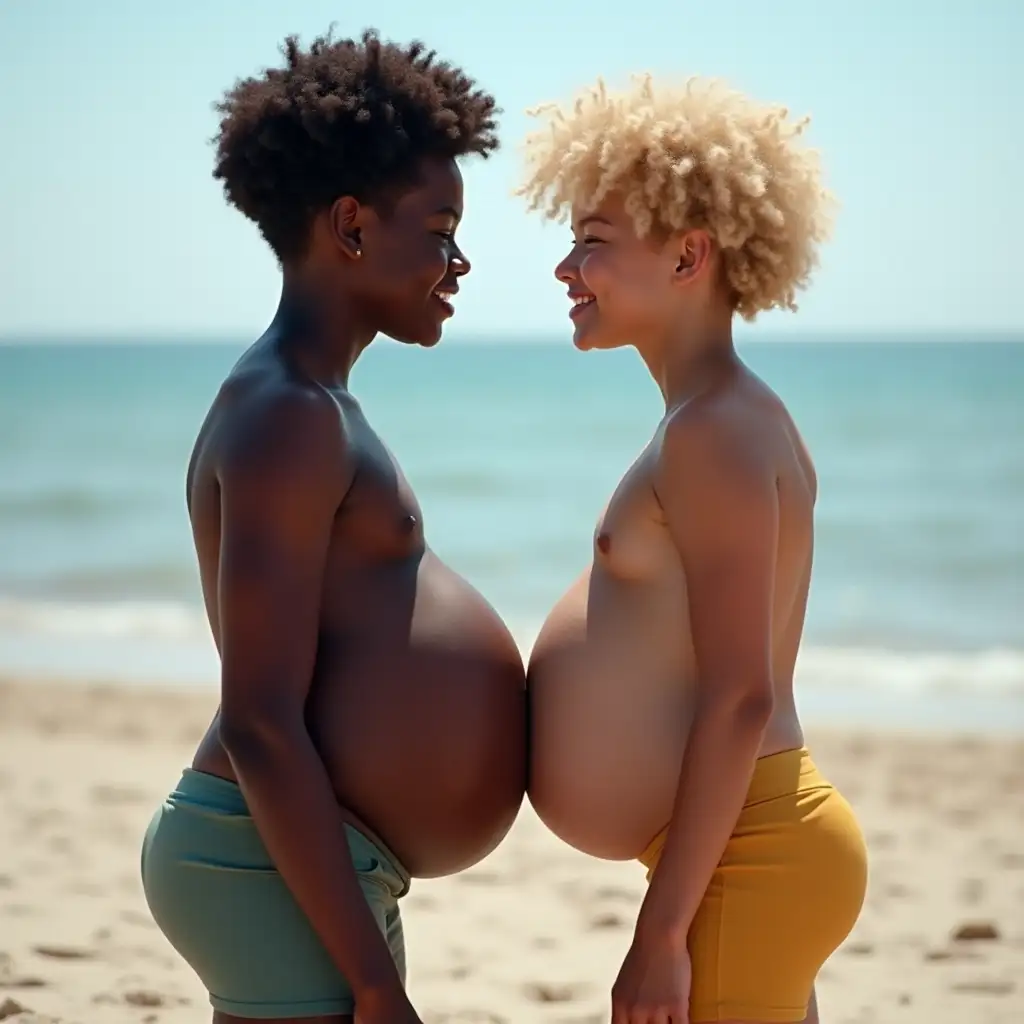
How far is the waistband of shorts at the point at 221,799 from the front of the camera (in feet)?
7.91

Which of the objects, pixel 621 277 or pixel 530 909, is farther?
pixel 530 909

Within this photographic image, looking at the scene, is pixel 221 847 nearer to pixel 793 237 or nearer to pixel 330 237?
pixel 330 237

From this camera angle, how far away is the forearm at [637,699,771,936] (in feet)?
7.60

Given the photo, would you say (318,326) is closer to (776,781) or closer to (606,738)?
(606,738)

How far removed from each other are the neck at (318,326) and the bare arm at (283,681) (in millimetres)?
249

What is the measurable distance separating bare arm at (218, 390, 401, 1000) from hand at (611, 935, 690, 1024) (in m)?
0.36

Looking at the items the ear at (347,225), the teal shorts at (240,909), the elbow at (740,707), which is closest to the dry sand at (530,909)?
the teal shorts at (240,909)

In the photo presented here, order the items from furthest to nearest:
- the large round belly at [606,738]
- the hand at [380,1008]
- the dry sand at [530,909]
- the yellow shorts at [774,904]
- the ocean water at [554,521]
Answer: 1. the ocean water at [554,521]
2. the dry sand at [530,909]
3. the large round belly at [606,738]
4. the yellow shorts at [774,904]
5. the hand at [380,1008]

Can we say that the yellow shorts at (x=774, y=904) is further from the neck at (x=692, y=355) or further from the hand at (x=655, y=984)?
the neck at (x=692, y=355)

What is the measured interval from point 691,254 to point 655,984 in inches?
47.5

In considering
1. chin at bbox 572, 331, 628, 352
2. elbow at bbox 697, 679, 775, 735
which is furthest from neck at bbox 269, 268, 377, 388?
elbow at bbox 697, 679, 775, 735

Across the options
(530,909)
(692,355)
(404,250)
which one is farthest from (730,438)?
(530,909)

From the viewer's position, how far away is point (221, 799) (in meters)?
2.43

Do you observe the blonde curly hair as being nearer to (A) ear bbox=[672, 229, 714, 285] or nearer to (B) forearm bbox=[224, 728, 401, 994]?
(A) ear bbox=[672, 229, 714, 285]
